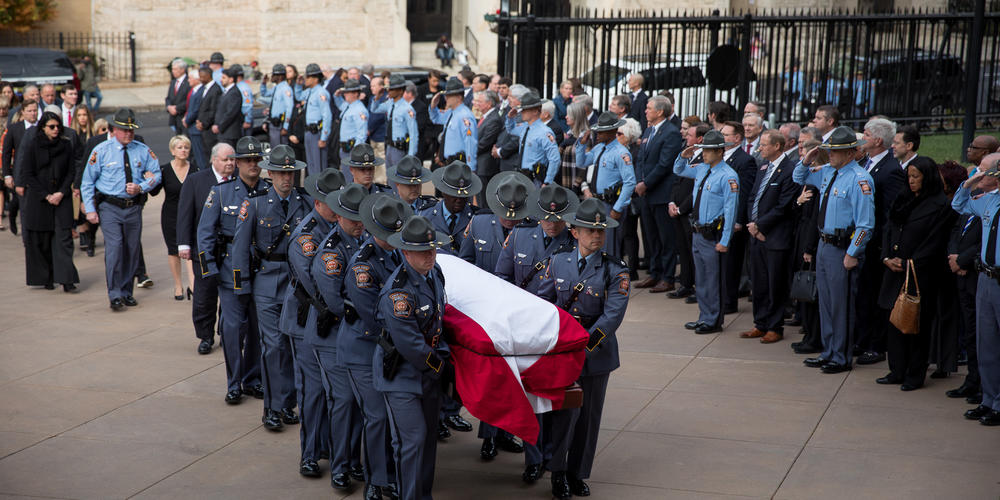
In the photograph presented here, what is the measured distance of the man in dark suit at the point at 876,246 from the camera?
8781 millimetres

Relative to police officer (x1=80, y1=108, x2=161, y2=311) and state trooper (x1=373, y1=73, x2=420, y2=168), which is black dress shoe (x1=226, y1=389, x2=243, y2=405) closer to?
police officer (x1=80, y1=108, x2=161, y2=311)

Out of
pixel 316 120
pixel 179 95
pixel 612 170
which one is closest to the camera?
pixel 612 170

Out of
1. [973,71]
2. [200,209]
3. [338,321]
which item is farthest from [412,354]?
[973,71]

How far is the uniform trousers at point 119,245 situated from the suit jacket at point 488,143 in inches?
193

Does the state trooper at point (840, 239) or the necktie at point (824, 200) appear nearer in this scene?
the state trooper at point (840, 239)

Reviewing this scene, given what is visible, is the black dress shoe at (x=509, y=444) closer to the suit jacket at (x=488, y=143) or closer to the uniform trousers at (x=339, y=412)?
the uniform trousers at (x=339, y=412)

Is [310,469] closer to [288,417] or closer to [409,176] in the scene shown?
[288,417]

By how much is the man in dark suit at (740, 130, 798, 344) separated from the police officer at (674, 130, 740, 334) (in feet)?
0.85

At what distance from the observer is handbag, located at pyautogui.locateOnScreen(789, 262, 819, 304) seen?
8.91 metres

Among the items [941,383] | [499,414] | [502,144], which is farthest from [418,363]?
[502,144]

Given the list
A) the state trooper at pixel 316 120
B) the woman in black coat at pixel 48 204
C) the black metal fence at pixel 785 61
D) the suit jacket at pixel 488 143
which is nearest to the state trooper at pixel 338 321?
the woman in black coat at pixel 48 204

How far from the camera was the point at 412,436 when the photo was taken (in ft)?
18.3

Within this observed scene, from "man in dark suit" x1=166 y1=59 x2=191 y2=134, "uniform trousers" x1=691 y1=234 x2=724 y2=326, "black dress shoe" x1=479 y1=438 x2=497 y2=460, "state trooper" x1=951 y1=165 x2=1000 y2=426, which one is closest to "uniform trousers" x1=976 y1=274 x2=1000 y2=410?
"state trooper" x1=951 y1=165 x2=1000 y2=426

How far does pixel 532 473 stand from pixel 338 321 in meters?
1.53
